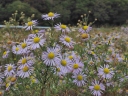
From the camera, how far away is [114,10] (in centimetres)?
1972

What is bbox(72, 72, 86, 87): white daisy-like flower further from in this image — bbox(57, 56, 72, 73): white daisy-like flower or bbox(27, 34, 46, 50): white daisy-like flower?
bbox(27, 34, 46, 50): white daisy-like flower

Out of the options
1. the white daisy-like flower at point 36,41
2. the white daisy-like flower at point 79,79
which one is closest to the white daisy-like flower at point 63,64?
the white daisy-like flower at point 36,41

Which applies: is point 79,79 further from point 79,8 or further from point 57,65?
point 79,8

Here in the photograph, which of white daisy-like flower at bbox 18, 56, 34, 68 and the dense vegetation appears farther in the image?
the dense vegetation

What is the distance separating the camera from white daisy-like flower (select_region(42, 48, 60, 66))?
4.49 ft

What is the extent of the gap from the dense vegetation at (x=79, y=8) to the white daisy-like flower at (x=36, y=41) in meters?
13.6

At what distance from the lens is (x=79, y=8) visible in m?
17.9

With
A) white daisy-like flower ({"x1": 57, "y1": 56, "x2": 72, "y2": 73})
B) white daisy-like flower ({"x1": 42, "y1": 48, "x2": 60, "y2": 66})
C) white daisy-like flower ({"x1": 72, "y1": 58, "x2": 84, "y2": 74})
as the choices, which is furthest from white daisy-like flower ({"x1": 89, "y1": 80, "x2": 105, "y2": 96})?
white daisy-like flower ({"x1": 42, "y1": 48, "x2": 60, "y2": 66})

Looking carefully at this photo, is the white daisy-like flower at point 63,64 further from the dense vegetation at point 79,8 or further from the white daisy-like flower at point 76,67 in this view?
the dense vegetation at point 79,8

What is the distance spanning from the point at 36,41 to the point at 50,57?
0.10 m

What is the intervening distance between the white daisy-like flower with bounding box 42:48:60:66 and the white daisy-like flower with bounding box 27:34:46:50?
47 millimetres

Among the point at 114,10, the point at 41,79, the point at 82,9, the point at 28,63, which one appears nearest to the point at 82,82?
the point at 41,79

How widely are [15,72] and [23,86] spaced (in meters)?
0.10

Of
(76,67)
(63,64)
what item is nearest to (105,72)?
(76,67)
